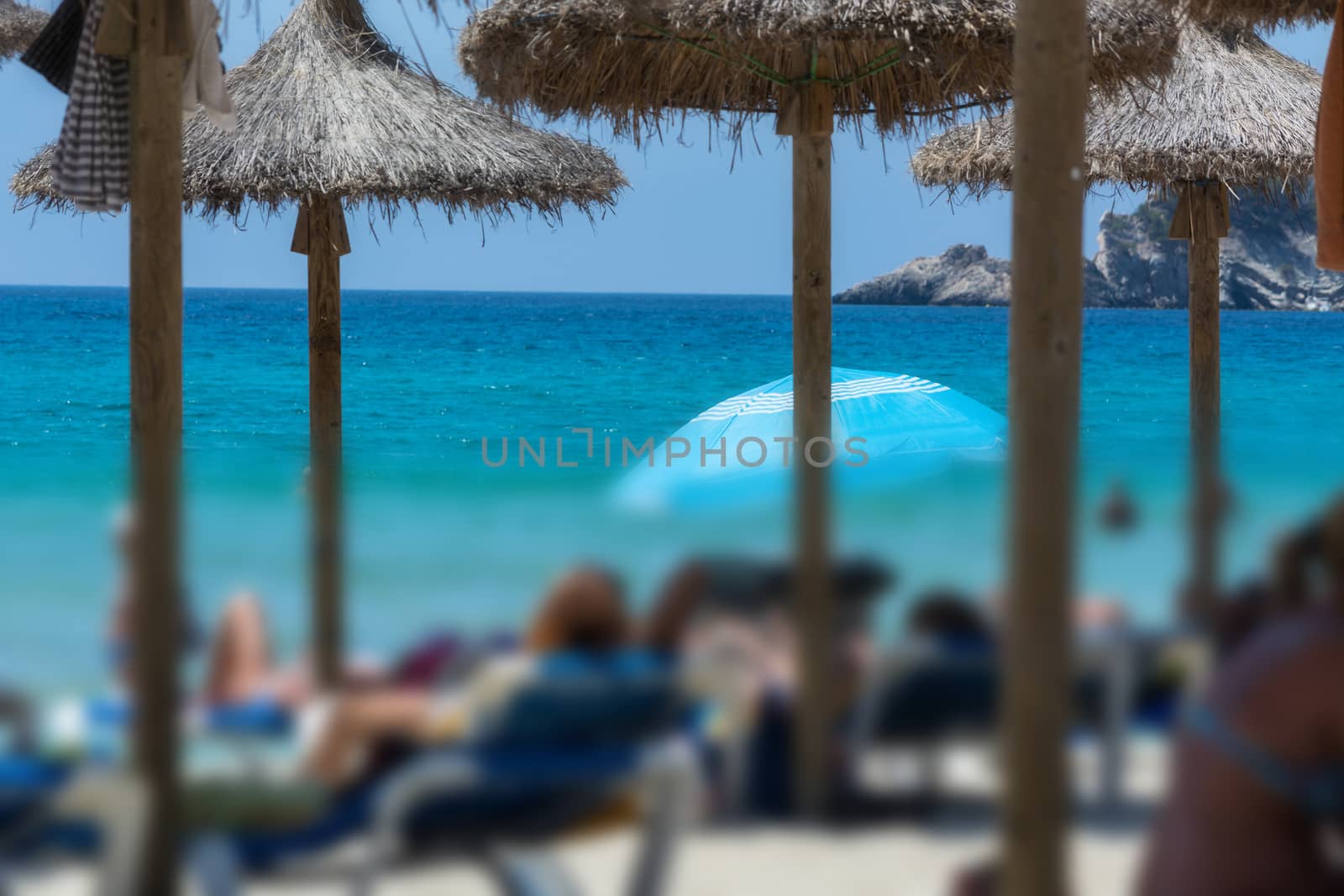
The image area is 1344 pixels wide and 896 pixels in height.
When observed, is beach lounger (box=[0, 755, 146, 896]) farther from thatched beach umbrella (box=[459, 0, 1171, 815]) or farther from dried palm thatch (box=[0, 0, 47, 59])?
dried palm thatch (box=[0, 0, 47, 59])

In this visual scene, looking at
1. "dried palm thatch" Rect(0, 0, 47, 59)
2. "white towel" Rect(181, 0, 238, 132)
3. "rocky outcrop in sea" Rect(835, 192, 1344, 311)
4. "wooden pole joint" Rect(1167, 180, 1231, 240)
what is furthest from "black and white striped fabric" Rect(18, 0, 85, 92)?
"rocky outcrop in sea" Rect(835, 192, 1344, 311)

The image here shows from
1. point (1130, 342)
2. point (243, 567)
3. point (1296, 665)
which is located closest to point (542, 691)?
point (243, 567)

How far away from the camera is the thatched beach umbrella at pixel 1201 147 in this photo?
6016 millimetres

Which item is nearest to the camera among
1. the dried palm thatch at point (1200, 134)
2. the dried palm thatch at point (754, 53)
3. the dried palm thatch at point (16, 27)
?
the dried palm thatch at point (754, 53)

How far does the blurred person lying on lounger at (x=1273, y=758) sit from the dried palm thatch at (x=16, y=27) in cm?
561

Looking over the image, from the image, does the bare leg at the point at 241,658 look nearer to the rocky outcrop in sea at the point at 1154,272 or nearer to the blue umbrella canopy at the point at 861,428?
the blue umbrella canopy at the point at 861,428

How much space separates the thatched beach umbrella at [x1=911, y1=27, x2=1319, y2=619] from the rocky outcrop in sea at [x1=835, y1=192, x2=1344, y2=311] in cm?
3586

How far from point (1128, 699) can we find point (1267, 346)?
33.3 metres

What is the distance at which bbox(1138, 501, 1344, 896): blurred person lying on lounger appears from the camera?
1203 mm

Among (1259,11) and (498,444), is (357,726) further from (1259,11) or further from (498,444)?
(498,444)

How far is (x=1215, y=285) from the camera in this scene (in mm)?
6461

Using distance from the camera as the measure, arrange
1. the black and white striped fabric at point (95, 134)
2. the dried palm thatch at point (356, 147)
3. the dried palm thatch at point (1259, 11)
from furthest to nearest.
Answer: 1. the dried palm thatch at point (356, 147)
2. the dried palm thatch at point (1259, 11)
3. the black and white striped fabric at point (95, 134)

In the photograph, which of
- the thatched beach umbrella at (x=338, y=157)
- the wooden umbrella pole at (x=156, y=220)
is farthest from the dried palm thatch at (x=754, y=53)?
the wooden umbrella pole at (x=156, y=220)

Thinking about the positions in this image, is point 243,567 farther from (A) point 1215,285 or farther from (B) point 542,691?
(A) point 1215,285
